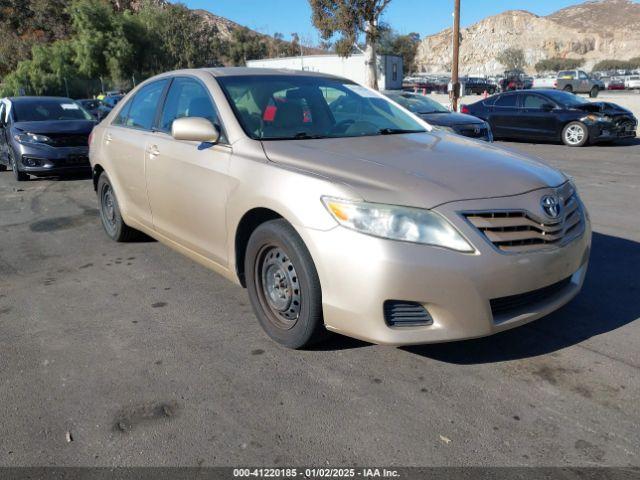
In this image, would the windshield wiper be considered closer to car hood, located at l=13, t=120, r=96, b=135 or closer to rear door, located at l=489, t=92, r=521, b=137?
Result: car hood, located at l=13, t=120, r=96, b=135

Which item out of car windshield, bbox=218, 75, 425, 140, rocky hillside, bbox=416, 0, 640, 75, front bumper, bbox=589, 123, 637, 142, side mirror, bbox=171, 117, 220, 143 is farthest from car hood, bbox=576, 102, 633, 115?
rocky hillside, bbox=416, 0, 640, 75

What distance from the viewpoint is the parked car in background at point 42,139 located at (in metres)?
9.93

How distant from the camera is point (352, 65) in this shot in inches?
2069

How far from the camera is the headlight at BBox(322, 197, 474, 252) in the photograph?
2779mm

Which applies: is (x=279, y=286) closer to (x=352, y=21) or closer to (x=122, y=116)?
(x=122, y=116)

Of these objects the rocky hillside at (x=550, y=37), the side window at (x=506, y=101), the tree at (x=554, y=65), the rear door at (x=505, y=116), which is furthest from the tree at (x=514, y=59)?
the rear door at (x=505, y=116)

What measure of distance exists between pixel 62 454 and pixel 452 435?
5.73ft

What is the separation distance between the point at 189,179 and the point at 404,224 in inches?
72.8

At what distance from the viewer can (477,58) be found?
464 ft

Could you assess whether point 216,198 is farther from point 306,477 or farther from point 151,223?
point 306,477

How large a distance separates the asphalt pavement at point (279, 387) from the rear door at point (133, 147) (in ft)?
2.57

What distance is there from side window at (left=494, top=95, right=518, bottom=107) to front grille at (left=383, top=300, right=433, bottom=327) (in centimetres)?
1422

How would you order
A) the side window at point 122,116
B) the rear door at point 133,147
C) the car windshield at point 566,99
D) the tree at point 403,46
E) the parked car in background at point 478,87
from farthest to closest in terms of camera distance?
the tree at point 403,46
the parked car in background at point 478,87
the car windshield at point 566,99
the side window at point 122,116
the rear door at point 133,147

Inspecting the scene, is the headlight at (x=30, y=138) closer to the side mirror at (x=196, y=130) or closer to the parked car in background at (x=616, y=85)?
the side mirror at (x=196, y=130)
